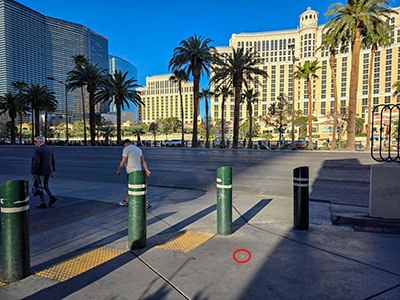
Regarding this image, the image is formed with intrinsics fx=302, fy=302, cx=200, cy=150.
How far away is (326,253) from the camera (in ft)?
13.5

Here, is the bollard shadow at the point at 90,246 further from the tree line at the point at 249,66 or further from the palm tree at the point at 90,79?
the palm tree at the point at 90,79

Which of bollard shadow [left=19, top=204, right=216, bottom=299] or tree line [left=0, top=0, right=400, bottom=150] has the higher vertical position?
tree line [left=0, top=0, right=400, bottom=150]

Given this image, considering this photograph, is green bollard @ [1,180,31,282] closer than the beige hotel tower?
Yes

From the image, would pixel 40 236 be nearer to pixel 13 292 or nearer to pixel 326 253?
pixel 13 292

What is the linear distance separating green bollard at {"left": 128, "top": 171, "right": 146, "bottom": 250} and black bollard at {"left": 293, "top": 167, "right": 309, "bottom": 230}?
8.48 feet

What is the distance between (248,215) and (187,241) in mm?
1913

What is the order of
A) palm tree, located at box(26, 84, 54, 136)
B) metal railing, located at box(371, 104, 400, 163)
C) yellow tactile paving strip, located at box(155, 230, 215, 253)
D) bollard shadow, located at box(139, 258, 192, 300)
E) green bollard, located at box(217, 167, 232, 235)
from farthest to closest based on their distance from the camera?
palm tree, located at box(26, 84, 54, 136) < metal railing, located at box(371, 104, 400, 163) < green bollard, located at box(217, 167, 232, 235) < yellow tactile paving strip, located at box(155, 230, 215, 253) < bollard shadow, located at box(139, 258, 192, 300)

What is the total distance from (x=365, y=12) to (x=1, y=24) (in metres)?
167

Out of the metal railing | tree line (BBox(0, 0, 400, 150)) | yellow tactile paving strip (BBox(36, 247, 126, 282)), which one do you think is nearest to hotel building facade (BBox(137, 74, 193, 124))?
tree line (BBox(0, 0, 400, 150))

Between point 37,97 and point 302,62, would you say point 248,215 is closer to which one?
point 37,97

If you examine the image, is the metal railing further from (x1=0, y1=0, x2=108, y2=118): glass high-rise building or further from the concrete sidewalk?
(x1=0, y1=0, x2=108, y2=118): glass high-rise building

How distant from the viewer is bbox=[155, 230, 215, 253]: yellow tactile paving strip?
4384 mm

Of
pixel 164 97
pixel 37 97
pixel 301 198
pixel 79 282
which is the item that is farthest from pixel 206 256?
pixel 164 97

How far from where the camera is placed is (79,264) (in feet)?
12.7
